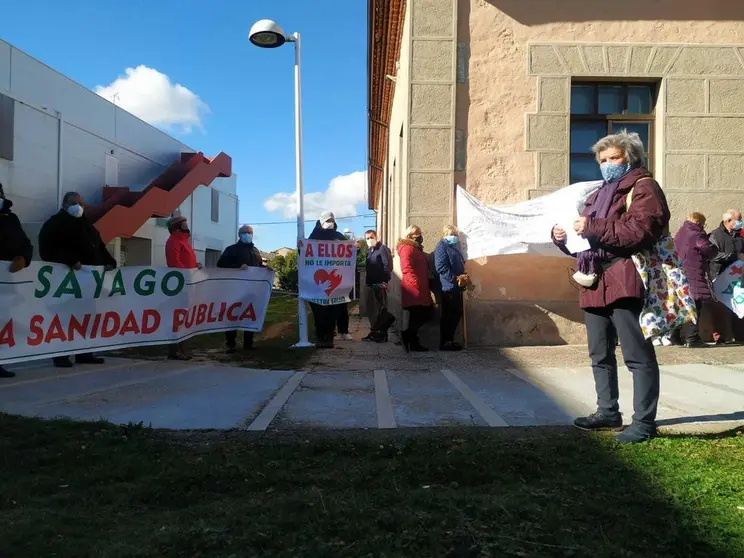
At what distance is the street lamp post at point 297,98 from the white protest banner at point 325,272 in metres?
0.21

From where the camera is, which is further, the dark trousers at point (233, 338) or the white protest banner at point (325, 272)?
the white protest banner at point (325, 272)

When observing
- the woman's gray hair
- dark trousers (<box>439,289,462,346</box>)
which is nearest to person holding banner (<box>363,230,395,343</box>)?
dark trousers (<box>439,289,462,346</box>)

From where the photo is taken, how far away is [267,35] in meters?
8.28

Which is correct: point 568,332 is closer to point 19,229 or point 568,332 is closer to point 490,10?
point 490,10

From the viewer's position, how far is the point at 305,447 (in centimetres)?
343

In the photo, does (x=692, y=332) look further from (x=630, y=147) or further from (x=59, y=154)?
(x=59, y=154)

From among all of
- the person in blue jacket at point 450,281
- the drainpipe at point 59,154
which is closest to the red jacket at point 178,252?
the person in blue jacket at point 450,281

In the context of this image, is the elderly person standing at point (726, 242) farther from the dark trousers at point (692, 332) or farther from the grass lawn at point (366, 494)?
the grass lawn at point (366, 494)

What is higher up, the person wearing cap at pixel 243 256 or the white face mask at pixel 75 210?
the white face mask at pixel 75 210

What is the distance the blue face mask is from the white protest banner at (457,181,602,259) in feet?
13.2

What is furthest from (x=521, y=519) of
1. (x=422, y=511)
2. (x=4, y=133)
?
(x=4, y=133)

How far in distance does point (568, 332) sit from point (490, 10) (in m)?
4.77

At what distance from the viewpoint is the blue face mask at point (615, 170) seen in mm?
3672

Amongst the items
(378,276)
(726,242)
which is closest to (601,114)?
(726,242)
